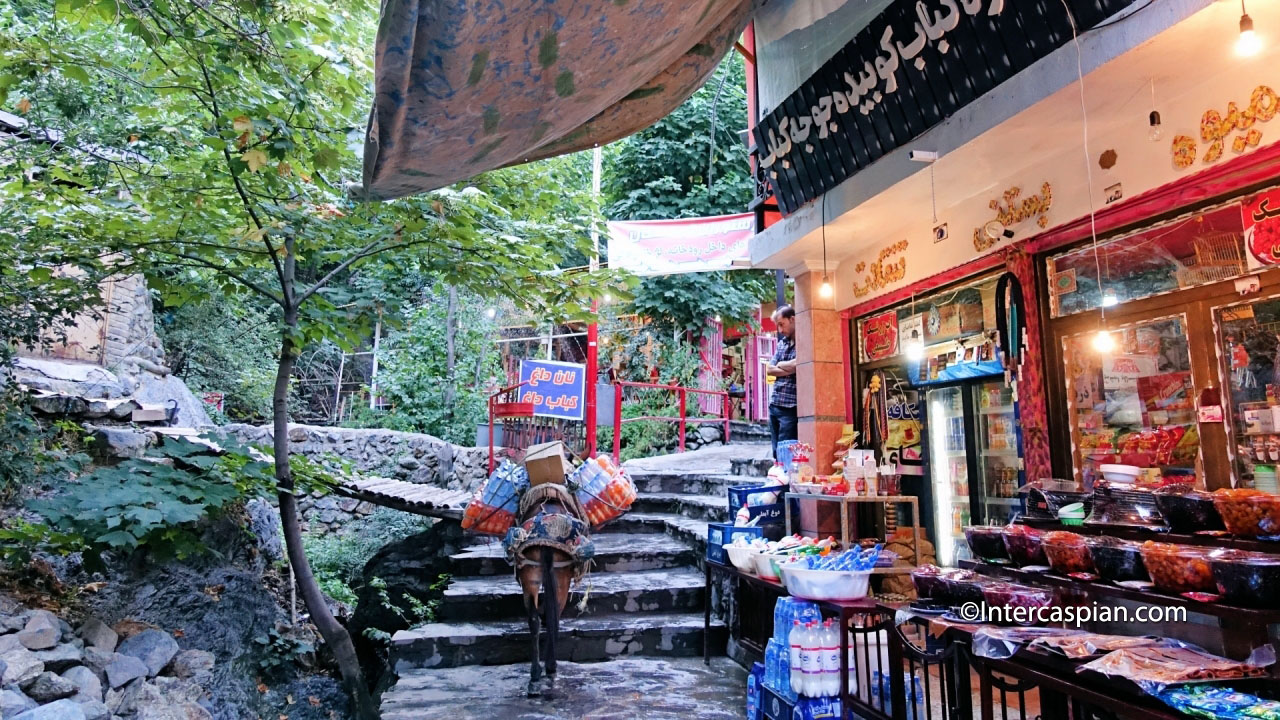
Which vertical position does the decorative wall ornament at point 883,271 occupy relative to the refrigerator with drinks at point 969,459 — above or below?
above

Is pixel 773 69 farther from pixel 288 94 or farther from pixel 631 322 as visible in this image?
pixel 631 322

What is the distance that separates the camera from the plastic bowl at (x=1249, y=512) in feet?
7.23

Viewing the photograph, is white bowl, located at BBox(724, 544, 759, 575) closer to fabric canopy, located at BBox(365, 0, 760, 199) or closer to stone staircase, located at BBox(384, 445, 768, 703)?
stone staircase, located at BBox(384, 445, 768, 703)

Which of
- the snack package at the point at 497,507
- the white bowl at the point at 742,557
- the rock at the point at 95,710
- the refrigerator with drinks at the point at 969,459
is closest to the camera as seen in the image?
the rock at the point at 95,710

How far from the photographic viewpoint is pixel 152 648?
4621 millimetres

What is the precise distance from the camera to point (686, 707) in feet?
15.3

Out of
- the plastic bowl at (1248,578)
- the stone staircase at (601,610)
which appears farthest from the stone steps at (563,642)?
the plastic bowl at (1248,578)

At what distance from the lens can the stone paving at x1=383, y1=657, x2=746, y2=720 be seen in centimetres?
454

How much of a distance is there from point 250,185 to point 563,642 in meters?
4.33

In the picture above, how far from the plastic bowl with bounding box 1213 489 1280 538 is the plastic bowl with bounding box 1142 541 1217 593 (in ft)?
0.64

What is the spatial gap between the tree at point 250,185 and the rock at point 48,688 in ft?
6.55

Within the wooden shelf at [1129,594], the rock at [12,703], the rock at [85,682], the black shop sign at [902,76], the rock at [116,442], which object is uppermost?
the black shop sign at [902,76]

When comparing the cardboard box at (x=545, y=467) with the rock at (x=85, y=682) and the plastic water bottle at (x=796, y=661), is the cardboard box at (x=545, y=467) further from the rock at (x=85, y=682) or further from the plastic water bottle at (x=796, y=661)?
the rock at (x=85, y=682)

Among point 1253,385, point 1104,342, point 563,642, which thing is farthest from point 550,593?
point 1253,385
